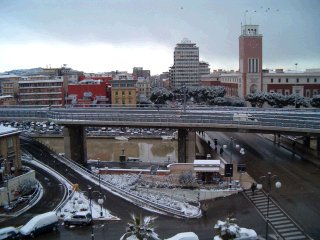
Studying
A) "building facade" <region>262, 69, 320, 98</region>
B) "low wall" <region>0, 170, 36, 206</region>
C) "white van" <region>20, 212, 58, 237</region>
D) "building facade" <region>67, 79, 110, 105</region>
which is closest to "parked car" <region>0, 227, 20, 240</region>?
"white van" <region>20, 212, 58, 237</region>

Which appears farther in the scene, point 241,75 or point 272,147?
point 241,75

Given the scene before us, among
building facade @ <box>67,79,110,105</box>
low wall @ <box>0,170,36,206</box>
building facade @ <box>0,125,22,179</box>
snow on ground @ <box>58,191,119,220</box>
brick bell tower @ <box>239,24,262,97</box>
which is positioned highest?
brick bell tower @ <box>239,24,262,97</box>

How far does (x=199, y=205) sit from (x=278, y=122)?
10.4 m

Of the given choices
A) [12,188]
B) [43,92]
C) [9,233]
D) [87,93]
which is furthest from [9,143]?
[43,92]

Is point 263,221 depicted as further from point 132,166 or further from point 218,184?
point 132,166

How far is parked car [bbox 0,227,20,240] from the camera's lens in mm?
15219

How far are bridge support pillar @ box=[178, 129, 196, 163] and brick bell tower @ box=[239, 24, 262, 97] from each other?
37093 mm

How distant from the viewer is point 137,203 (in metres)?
20.0

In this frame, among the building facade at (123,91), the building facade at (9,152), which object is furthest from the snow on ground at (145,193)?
the building facade at (123,91)

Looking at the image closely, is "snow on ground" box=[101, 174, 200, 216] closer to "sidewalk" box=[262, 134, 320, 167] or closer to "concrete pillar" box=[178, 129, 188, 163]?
"concrete pillar" box=[178, 129, 188, 163]

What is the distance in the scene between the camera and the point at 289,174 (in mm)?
25578

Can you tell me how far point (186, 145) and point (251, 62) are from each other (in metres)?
38.7

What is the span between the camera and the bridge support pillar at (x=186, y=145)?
30281 mm

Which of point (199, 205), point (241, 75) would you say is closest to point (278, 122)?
point (199, 205)
